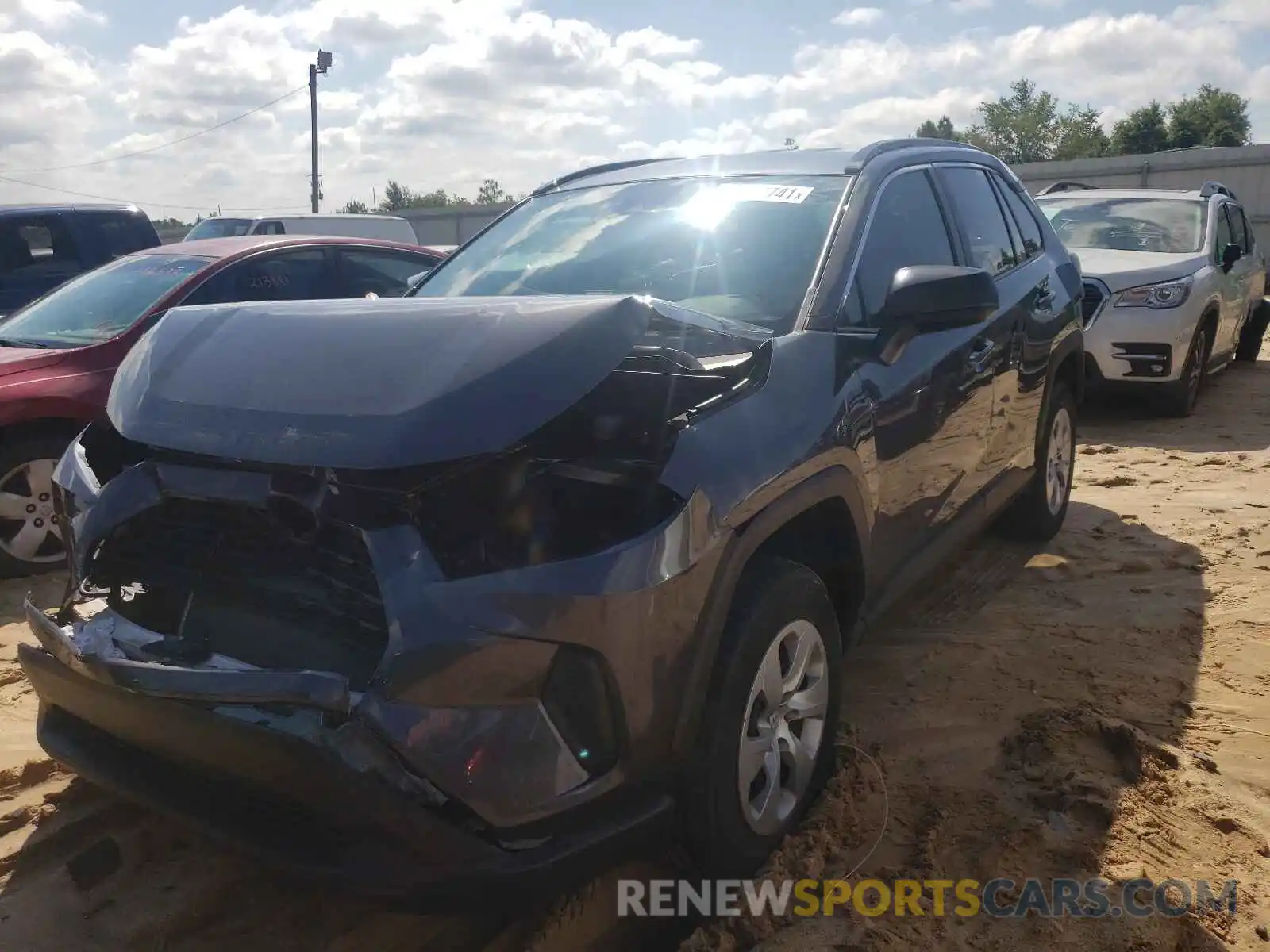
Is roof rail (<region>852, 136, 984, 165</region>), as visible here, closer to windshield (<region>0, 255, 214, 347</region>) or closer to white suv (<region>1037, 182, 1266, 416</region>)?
windshield (<region>0, 255, 214, 347</region>)

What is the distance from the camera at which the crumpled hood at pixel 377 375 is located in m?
2.00

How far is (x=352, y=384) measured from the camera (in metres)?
2.12

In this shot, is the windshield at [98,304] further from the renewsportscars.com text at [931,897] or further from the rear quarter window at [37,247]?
the renewsportscars.com text at [931,897]

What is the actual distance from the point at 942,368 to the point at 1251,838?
1.57 meters

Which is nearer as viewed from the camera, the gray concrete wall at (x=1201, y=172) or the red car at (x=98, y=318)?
the red car at (x=98, y=318)

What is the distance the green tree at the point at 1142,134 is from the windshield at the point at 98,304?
55.4 metres

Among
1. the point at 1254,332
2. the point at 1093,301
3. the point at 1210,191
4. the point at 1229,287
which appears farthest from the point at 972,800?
the point at 1254,332

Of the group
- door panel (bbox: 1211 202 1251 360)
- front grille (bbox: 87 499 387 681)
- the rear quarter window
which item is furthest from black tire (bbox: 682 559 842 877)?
door panel (bbox: 1211 202 1251 360)

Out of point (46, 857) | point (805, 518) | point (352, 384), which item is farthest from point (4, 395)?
point (805, 518)

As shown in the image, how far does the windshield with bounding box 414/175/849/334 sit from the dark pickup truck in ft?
16.7

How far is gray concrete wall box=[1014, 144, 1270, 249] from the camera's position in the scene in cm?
2203

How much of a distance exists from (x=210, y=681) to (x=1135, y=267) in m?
8.24

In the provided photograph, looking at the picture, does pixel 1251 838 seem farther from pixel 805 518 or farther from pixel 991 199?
pixel 991 199

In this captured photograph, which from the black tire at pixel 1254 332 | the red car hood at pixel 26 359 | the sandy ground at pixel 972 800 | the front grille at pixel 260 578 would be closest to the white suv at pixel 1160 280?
the black tire at pixel 1254 332
